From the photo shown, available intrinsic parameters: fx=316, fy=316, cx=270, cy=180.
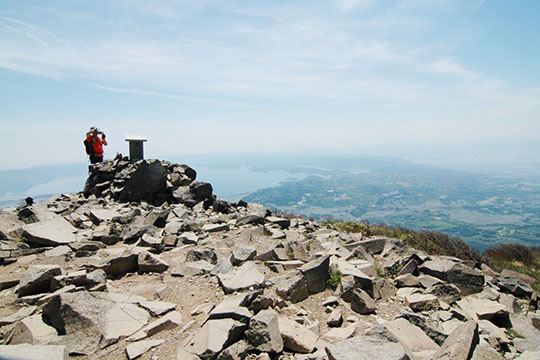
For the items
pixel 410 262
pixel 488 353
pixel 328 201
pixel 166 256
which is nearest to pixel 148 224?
pixel 166 256

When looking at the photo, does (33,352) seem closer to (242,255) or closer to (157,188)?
(242,255)

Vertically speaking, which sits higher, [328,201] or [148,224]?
[148,224]

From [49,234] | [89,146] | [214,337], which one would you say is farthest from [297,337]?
[89,146]

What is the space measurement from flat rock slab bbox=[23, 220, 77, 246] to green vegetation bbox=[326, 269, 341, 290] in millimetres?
7102

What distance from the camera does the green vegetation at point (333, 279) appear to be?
6148 mm

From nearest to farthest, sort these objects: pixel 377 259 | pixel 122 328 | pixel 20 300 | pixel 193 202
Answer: pixel 122 328 < pixel 20 300 < pixel 377 259 < pixel 193 202

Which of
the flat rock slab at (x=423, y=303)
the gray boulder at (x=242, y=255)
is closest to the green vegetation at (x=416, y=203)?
the gray boulder at (x=242, y=255)

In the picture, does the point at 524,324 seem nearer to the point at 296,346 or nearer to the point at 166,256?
the point at 296,346

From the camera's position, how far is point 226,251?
8.12 metres

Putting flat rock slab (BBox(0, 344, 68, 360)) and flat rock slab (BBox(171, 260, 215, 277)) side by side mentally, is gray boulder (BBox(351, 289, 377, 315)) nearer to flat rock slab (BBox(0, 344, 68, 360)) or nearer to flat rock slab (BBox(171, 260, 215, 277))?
flat rock slab (BBox(171, 260, 215, 277))

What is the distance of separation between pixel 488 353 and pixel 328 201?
5302 inches

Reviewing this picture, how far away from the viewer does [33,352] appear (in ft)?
12.1

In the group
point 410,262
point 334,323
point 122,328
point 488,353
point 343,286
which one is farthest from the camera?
point 410,262

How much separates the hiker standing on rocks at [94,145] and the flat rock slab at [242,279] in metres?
14.0
